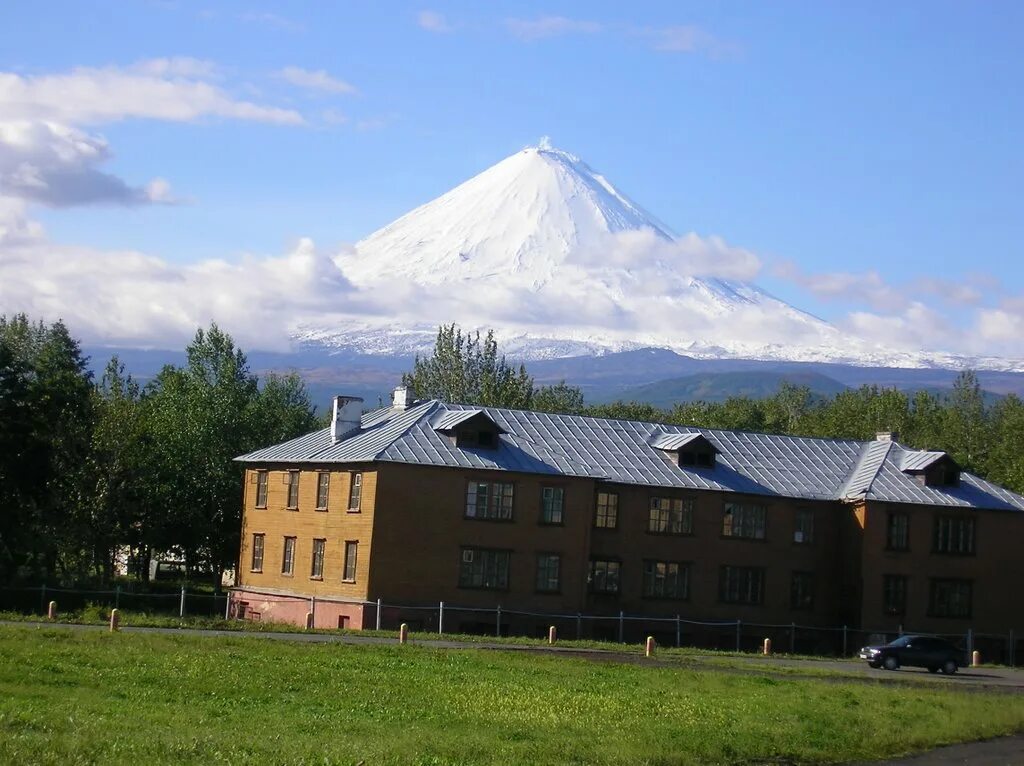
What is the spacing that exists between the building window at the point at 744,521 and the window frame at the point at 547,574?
8.59 m

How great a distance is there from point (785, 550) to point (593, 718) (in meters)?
40.6

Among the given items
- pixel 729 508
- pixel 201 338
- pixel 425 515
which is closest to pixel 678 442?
pixel 729 508

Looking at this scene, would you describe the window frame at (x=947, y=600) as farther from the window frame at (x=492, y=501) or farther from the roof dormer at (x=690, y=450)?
the window frame at (x=492, y=501)

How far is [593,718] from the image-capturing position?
104 ft

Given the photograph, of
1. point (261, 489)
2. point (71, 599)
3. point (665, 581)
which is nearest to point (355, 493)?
point (261, 489)

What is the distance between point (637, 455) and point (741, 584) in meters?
7.41

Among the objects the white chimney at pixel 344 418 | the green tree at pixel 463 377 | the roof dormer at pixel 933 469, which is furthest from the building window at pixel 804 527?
the green tree at pixel 463 377

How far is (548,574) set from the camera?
215 ft

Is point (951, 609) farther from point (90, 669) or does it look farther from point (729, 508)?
point (90, 669)

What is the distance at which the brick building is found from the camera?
2506 inches

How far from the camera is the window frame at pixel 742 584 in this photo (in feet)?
227

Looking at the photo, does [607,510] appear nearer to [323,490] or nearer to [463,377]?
[323,490]

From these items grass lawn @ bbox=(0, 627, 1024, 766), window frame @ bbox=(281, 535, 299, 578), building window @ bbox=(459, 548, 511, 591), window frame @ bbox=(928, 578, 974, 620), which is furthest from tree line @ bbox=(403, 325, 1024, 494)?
grass lawn @ bbox=(0, 627, 1024, 766)

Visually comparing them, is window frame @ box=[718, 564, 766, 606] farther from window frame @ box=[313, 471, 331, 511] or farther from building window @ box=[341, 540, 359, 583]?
window frame @ box=[313, 471, 331, 511]
